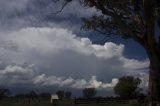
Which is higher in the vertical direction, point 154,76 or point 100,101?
point 100,101

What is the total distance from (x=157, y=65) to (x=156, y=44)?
52.5 inches

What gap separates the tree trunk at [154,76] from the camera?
2733 cm

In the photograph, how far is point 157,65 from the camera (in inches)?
1078

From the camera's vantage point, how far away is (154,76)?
89.9 feet

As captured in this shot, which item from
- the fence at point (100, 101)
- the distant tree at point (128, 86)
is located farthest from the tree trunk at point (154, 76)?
the distant tree at point (128, 86)

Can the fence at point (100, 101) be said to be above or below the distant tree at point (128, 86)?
below

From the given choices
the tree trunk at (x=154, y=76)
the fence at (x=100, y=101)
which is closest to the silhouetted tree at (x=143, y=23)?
the tree trunk at (x=154, y=76)

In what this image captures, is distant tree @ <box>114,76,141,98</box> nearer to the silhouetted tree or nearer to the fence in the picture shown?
the fence

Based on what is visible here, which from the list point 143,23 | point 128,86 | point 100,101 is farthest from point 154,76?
point 128,86

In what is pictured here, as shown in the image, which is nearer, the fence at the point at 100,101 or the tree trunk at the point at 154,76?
the tree trunk at the point at 154,76

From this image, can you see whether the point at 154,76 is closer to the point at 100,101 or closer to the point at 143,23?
the point at 143,23

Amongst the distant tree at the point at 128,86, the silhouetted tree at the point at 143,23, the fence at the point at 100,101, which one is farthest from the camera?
the distant tree at the point at 128,86

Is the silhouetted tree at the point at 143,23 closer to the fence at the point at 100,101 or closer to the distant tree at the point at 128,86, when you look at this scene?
the fence at the point at 100,101

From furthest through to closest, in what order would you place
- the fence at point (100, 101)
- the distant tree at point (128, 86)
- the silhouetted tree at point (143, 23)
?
1. the distant tree at point (128, 86)
2. the fence at point (100, 101)
3. the silhouetted tree at point (143, 23)
